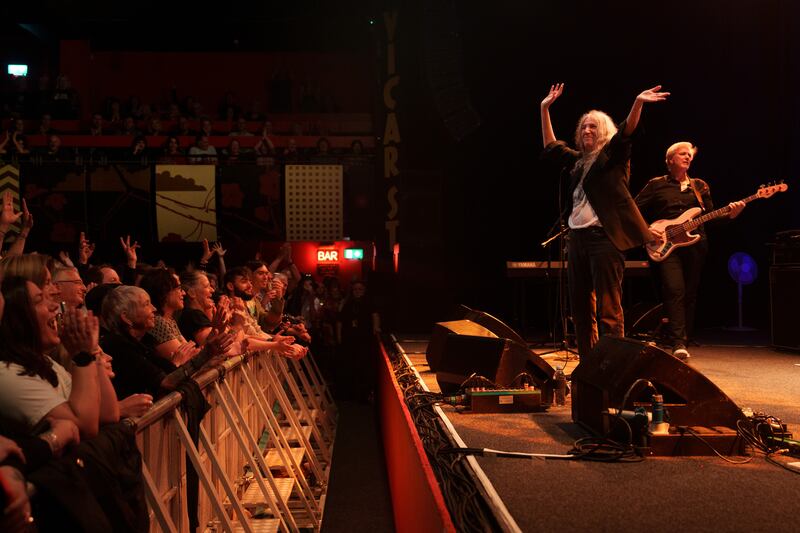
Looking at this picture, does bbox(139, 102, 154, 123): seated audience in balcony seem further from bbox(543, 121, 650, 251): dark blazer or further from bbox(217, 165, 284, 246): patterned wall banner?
bbox(543, 121, 650, 251): dark blazer

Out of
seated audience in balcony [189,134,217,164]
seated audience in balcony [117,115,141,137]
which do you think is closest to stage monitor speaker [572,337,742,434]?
seated audience in balcony [189,134,217,164]

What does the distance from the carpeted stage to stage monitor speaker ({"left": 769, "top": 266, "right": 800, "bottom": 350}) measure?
9.72ft

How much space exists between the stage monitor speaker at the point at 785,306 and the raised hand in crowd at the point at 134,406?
212 inches

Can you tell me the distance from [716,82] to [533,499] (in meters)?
7.09

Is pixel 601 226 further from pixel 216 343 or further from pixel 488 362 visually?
pixel 216 343

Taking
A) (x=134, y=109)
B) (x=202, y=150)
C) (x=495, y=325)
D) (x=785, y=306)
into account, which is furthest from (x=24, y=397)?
(x=134, y=109)

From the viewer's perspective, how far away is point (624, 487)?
91.5 inches

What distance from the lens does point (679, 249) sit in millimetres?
5613

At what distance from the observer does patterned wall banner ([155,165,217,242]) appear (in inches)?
418

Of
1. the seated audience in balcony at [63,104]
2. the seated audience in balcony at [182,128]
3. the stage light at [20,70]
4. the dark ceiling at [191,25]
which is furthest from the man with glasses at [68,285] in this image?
the stage light at [20,70]

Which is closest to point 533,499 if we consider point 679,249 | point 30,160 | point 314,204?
point 679,249

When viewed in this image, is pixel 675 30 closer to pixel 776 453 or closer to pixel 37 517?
pixel 776 453

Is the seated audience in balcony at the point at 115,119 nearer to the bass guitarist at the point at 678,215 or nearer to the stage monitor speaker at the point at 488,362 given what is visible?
the bass guitarist at the point at 678,215

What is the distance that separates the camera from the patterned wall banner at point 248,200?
424 inches
